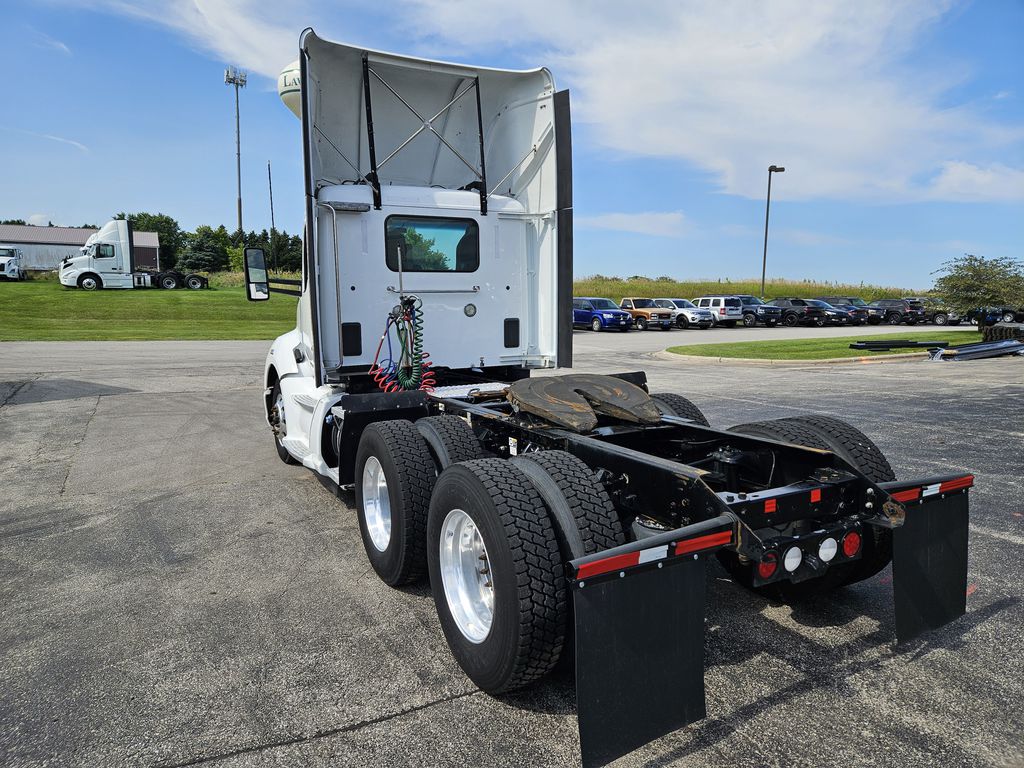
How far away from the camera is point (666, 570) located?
2572mm

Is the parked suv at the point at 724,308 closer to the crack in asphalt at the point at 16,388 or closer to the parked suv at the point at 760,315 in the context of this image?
the parked suv at the point at 760,315

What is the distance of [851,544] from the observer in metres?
3.12

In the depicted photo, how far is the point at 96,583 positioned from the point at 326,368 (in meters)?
2.19

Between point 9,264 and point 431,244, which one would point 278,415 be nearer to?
point 431,244

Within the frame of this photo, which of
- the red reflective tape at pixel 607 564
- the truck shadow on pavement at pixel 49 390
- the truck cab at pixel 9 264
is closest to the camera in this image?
the red reflective tape at pixel 607 564

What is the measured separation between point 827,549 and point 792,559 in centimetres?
23

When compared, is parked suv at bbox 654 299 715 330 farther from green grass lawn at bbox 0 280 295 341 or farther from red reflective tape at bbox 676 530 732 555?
red reflective tape at bbox 676 530 732 555

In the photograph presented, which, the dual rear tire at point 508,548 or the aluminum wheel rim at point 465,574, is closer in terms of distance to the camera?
the dual rear tire at point 508,548

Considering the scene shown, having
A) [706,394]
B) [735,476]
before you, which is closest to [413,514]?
[735,476]

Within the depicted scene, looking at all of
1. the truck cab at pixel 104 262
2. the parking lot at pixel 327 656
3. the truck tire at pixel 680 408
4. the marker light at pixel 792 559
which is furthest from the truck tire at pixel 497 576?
the truck cab at pixel 104 262

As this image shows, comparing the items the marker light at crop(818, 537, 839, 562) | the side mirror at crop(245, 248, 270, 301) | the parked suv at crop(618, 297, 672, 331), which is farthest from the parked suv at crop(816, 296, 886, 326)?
the marker light at crop(818, 537, 839, 562)

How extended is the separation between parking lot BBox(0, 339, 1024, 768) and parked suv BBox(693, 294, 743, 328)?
1280 inches

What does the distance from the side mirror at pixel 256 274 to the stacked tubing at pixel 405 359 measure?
1.50 metres

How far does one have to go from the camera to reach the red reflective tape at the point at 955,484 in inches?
126
